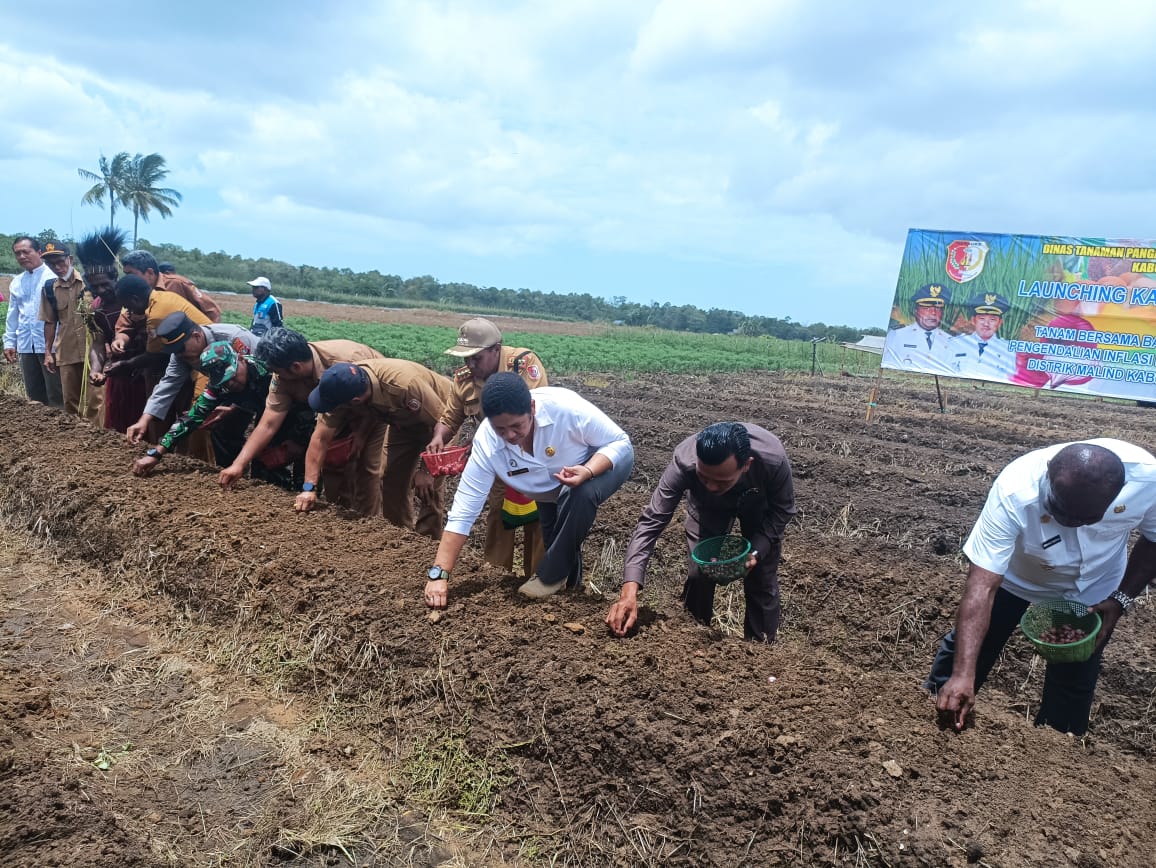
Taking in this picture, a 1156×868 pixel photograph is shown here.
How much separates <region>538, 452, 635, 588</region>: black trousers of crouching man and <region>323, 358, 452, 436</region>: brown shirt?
1.61 metres

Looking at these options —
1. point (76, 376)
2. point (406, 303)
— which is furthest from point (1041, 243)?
point (406, 303)

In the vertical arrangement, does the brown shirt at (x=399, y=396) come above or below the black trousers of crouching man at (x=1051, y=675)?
above

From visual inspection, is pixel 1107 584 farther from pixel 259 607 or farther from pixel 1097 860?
pixel 259 607

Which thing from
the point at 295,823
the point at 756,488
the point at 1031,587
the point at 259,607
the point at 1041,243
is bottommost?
the point at 295,823

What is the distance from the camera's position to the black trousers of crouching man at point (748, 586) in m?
4.18

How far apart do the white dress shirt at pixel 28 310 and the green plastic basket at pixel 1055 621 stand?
8.56 m

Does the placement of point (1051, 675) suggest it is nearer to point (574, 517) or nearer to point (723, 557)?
point (723, 557)

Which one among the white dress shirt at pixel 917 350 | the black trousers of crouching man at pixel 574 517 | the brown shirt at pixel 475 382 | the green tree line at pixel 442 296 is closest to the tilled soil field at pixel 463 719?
the black trousers of crouching man at pixel 574 517

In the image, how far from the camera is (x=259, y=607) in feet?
14.1

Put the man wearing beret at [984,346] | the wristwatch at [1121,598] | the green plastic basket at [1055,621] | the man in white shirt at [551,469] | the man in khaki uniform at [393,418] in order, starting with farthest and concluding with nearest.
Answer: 1. the man wearing beret at [984,346]
2. the man in khaki uniform at [393,418]
3. the man in white shirt at [551,469]
4. the wristwatch at [1121,598]
5. the green plastic basket at [1055,621]

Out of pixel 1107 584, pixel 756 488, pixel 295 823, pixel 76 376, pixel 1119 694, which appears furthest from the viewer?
pixel 76 376

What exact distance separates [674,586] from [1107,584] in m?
3.04

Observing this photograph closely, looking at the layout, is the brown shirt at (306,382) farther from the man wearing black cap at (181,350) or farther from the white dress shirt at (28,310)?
the white dress shirt at (28,310)

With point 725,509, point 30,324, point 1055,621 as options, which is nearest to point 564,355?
point 30,324
